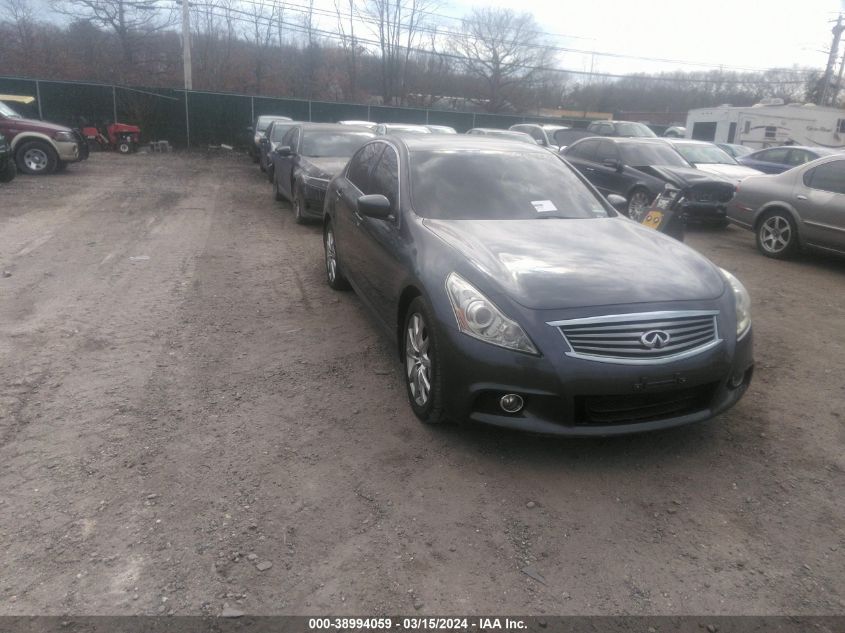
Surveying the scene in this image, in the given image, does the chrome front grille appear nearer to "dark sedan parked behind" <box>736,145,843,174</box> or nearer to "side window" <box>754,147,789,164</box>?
"dark sedan parked behind" <box>736,145,843,174</box>

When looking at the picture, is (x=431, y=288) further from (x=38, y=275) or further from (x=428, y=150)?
(x=38, y=275)

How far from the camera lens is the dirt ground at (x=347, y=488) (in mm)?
2588

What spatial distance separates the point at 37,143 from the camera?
15438mm

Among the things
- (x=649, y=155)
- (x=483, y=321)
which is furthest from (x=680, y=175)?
(x=483, y=321)

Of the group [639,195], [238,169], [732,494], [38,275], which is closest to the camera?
[732,494]

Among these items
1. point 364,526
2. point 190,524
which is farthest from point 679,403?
point 190,524

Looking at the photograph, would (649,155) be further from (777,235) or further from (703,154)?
(777,235)

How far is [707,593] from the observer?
103 inches

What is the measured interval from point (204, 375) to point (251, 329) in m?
1.03

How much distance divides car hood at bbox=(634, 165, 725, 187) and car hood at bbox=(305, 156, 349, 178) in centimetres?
525

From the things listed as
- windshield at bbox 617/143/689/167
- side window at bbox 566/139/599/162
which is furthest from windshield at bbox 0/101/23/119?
windshield at bbox 617/143/689/167

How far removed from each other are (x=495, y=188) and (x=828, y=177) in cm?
583

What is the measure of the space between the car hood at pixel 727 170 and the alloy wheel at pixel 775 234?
9.47 ft

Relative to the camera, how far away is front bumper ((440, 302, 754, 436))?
3.20m
